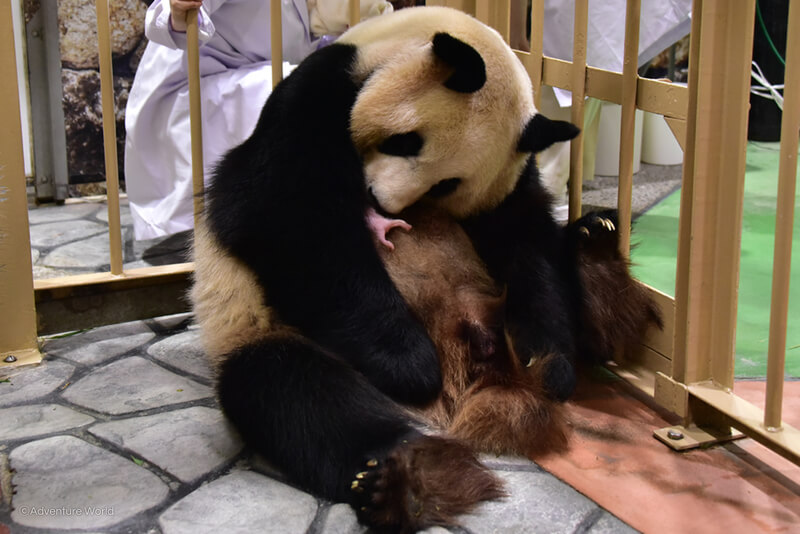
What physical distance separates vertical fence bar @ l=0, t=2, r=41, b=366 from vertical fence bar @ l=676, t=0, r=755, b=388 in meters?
1.95

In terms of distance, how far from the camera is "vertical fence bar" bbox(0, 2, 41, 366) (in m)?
2.64

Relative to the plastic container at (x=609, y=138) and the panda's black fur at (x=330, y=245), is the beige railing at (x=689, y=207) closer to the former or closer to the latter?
the panda's black fur at (x=330, y=245)

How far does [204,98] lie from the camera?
3975 millimetres

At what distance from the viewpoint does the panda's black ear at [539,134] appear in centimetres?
230

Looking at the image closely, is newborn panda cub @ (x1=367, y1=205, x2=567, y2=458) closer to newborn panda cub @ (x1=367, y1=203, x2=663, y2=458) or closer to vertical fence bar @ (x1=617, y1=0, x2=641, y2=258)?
newborn panda cub @ (x1=367, y1=203, x2=663, y2=458)

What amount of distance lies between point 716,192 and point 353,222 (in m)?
0.91

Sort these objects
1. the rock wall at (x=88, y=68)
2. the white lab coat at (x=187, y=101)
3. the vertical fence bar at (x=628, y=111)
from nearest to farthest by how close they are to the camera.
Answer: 1. the vertical fence bar at (x=628, y=111)
2. the white lab coat at (x=187, y=101)
3. the rock wall at (x=88, y=68)

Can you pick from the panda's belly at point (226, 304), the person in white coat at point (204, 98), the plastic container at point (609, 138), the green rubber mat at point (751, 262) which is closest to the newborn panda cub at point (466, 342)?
the panda's belly at point (226, 304)

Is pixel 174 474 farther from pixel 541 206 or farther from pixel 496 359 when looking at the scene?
pixel 541 206

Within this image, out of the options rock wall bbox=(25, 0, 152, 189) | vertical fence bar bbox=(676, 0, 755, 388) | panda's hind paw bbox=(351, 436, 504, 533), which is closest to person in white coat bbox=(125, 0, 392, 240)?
rock wall bbox=(25, 0, 152, 189)

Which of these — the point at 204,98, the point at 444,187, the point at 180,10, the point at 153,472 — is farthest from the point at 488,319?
the point at 204,98

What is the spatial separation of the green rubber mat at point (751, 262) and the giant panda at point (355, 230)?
0.75 metres

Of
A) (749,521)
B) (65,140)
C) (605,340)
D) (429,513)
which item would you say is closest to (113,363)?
(429,513)

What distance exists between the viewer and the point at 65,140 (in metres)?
4.86
